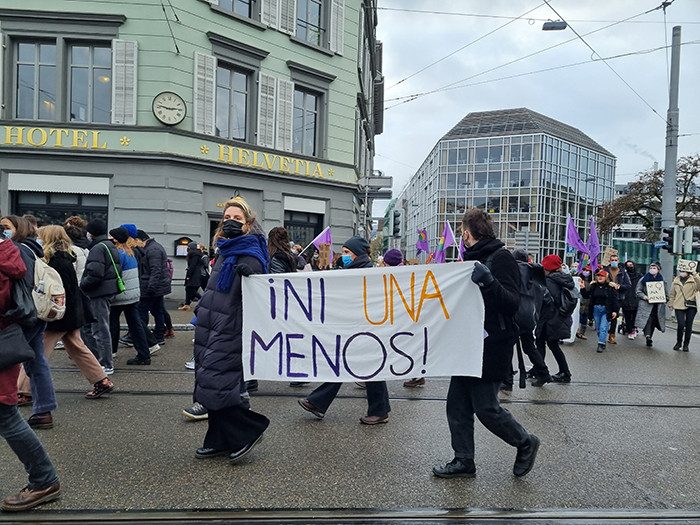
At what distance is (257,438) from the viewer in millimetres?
3980

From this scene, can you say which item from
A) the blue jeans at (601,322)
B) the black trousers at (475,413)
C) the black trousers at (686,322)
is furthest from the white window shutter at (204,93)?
the black trousers at (475,413)

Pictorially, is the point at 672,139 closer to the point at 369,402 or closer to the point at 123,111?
the point at 369,402

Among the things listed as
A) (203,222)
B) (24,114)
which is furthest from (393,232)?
(24,114)

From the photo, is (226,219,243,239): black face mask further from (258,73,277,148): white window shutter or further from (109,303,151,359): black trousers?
(258,73,277,148): white window shutter

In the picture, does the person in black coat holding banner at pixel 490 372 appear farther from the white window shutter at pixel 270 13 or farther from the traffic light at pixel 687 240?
the white window shutter at pixel 270 13

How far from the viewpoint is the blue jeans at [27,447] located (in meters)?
3.10

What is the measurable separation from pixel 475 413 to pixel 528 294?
1524mm

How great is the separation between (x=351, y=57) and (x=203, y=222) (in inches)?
361

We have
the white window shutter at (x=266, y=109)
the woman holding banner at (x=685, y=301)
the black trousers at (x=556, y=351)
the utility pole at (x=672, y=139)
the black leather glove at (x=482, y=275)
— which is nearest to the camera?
the black leather glove at (x=482, y=275)

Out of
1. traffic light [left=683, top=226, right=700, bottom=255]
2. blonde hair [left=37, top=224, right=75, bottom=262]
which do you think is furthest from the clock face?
traffic light [left=683, top=226, right=700, bottom=255]

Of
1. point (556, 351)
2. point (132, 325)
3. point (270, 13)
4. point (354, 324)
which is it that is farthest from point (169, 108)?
point (354, 324)

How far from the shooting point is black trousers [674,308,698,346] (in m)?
10.4

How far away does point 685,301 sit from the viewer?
10336 mm

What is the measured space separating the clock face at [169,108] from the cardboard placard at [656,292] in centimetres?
1317
